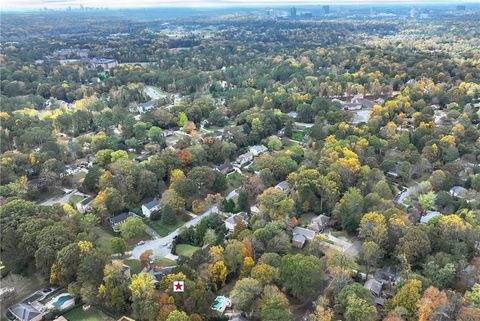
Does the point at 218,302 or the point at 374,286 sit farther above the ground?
the point at 374,286

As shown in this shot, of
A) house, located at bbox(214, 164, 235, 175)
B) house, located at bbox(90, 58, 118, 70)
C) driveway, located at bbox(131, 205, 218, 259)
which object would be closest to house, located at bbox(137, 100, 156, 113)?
house, located at bbox(214, 164, 235, 175)

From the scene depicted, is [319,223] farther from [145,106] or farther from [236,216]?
[145,106]

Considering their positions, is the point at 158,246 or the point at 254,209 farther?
the point at 254,209

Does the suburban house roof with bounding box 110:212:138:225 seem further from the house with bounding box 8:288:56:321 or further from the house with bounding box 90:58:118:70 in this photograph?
the house with bounding box 90:58:118:70

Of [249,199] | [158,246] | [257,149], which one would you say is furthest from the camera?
[257,149]

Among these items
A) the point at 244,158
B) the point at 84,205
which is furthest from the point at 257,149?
the point at 84,205

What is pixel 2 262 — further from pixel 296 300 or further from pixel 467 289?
pixel 467 289
